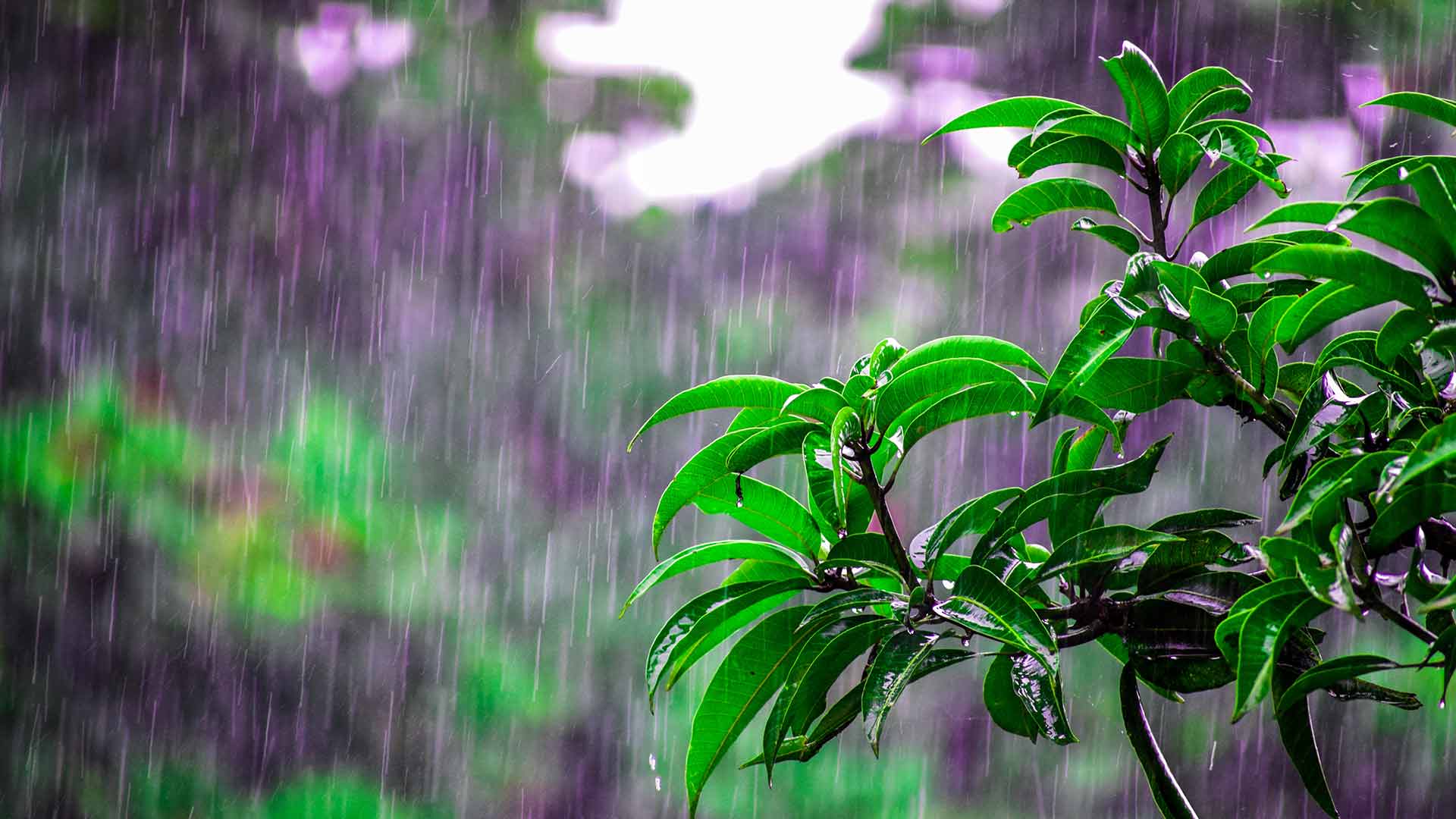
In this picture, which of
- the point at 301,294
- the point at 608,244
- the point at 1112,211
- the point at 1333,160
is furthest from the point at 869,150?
the point at 1112,211

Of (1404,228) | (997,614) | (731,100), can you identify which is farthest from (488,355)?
(1404,228)

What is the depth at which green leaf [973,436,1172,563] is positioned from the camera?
18.9 inches

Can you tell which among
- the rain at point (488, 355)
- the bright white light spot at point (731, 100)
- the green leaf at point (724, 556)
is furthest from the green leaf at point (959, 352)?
the bright white light spot at point (731, 100)

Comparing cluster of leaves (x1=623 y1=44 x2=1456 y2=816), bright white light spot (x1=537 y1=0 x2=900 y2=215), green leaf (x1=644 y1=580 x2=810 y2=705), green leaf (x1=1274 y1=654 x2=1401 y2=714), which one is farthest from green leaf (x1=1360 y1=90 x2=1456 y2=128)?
bright white light spot (x1=537 y1=0 x2=900 y2=215)

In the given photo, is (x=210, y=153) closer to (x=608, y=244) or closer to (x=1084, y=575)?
(x=608, y=244)

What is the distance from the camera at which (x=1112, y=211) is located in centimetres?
53

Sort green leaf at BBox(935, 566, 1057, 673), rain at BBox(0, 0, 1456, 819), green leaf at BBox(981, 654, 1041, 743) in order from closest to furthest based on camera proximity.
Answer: green leaf at BBox(935, 566, 1057, 673), green leaf at BBox(981, 654, 1041, 743), rain at BBox(0, 0, 1456, 819)

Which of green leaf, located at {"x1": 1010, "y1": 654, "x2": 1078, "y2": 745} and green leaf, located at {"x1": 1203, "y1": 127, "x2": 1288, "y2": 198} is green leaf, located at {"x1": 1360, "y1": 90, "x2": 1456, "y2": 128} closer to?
green leaf, located at {"x1": 1203, "y1": 127, "x2": 1288, "y2": 198}

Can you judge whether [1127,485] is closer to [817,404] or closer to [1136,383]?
[1136,383]

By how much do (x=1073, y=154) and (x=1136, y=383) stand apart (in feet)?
0.38

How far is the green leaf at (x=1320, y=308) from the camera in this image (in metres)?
0.41

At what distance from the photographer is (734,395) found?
490 mm

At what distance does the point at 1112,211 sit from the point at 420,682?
255 cm

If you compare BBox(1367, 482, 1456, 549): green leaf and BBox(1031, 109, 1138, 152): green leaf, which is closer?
BBox(1367, 482, 1456, 549): green leaf
